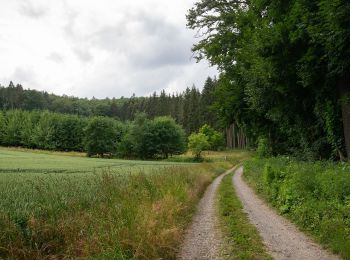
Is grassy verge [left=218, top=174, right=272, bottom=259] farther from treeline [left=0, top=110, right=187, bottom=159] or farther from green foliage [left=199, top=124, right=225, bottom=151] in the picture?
green foliage [left=199, top=124, right=225, bottom=151]

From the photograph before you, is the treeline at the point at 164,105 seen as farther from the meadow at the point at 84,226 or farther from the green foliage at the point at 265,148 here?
the meadow at the point at 84,226

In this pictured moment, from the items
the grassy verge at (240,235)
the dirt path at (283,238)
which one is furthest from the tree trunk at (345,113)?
the grassy verge at (240,235)

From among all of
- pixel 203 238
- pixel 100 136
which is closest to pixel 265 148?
pixel 203 238

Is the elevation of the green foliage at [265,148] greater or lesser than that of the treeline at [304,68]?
lesser

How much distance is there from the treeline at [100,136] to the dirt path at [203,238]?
257ft

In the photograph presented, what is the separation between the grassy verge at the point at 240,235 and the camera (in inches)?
340

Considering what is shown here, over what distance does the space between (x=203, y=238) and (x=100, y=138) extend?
87975 mm

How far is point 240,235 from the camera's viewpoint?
1062 centimetres

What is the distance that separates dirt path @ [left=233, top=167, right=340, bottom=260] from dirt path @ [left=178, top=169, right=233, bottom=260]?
1.37m

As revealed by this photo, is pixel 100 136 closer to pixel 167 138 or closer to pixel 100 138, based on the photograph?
pixel 100 138

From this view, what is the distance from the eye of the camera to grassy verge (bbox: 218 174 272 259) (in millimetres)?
8645

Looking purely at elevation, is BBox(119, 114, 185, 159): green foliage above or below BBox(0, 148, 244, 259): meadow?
above

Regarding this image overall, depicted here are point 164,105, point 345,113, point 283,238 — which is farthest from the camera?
point 164,105

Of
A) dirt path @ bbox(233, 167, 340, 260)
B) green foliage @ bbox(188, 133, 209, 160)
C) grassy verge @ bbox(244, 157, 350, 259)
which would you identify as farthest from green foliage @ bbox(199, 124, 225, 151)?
dirt path @ bbox(233, 167, 340, 260)
